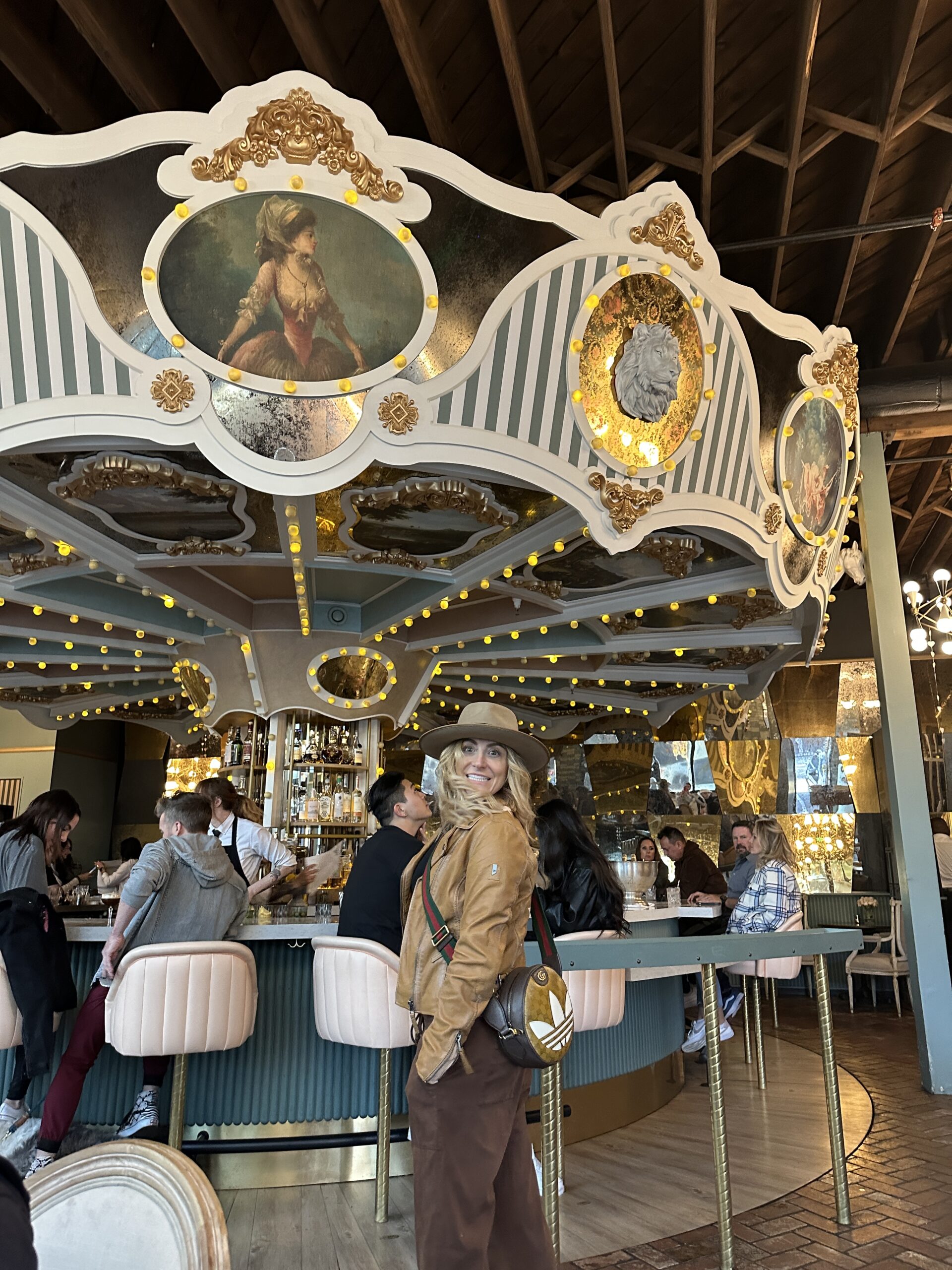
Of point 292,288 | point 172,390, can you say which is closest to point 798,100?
point 292,288

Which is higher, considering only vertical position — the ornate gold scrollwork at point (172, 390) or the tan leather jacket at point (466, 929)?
the ornate gold scrollwork at point (172, 390)

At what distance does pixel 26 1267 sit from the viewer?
31.7 inches

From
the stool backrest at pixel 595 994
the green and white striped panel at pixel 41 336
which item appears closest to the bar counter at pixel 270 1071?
the stool backrest at pixel 595 994

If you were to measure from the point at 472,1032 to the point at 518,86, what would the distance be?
522 cm

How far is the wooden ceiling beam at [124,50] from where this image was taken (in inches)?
184

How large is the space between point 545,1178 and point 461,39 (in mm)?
6069

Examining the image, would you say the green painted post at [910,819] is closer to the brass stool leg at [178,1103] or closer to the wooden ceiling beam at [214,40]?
the brass stool leg at [178,1103]

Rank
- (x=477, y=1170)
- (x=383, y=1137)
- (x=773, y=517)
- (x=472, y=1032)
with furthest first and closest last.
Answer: (x=773, y=517) < (x=383, y=1137) < (x=472, y=1032) < (x=477, y=1170)

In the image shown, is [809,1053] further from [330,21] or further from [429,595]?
[330,21]

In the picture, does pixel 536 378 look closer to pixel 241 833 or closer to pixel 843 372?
pixel 843 372

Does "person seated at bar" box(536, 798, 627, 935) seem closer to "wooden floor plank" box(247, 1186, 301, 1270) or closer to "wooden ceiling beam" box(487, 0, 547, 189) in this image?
"wooden floor plank" box(247, 1186, 301, 1270)

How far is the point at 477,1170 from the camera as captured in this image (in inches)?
82.6

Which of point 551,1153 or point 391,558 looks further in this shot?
point 391,558

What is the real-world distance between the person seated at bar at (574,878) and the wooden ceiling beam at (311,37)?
4.24 metres
